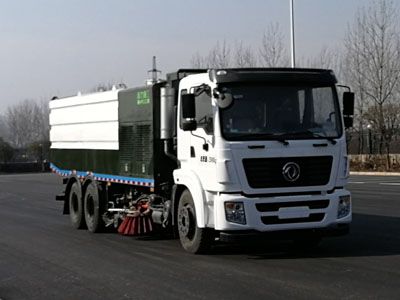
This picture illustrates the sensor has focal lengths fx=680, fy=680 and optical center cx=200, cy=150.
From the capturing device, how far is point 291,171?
33.1 feet

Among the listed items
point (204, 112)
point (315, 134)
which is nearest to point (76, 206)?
point (204, 112)

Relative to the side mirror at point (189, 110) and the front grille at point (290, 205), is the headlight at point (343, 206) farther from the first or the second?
the side mirror at point (189, 110)

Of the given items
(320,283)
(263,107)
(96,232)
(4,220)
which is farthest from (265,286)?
(4,220)

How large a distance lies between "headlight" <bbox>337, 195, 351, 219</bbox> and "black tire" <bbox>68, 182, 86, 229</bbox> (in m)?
6.92

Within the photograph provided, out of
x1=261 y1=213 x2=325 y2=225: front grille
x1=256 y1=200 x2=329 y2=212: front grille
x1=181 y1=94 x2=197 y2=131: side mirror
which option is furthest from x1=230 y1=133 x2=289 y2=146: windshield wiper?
x1=261 y1=213 x2=325 y2=225: front grille

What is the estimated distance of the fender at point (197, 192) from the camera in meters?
10.3

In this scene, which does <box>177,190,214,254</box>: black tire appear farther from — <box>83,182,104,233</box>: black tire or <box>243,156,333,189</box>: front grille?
<box>83,182,104,233</box>: black tire

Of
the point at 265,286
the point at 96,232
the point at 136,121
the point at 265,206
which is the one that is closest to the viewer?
the point at 265,286

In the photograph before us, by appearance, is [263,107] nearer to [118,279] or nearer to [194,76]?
[194,76]

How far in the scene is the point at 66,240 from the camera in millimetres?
13477

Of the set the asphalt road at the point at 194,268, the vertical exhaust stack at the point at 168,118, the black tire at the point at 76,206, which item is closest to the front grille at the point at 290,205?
the asphalt road at the point at 194,268

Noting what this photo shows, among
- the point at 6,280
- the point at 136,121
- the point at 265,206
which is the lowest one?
the point at 6,280

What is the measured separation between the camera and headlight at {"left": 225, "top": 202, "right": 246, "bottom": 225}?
9898 mm

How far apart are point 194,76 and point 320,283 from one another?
13.6 feet
